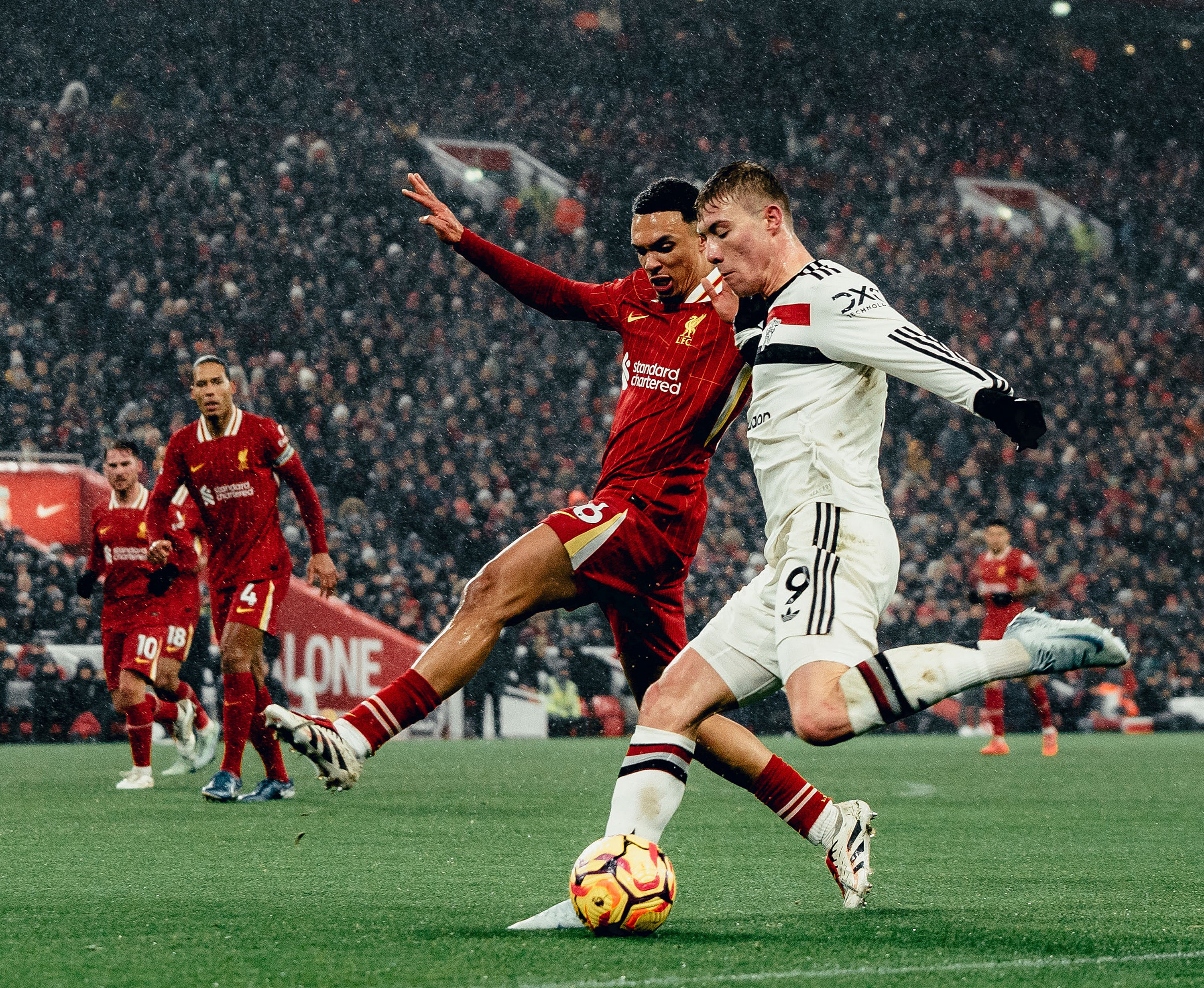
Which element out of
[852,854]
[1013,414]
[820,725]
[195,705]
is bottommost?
[195,705]

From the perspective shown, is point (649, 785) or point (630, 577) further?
point (630, 577)

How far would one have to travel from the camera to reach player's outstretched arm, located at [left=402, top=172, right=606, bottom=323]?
18.3 ft

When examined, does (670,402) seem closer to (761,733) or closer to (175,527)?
(175,527)

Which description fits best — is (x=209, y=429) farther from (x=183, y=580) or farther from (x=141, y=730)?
(x=141, y=730)

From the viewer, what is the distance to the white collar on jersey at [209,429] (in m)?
9.11

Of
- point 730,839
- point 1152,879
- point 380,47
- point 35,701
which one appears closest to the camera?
point 1152,879

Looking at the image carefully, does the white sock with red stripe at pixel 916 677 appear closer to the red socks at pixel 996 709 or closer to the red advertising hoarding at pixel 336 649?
the red socks at pixel 996 709

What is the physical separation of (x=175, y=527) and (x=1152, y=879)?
7143 millimetres

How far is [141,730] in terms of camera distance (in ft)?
34.9

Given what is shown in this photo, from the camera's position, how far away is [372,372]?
830 inches

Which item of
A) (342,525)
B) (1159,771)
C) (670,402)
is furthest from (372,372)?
(670,402)

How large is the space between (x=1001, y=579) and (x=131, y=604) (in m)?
8.07

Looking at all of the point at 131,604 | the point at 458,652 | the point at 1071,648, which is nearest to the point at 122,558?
the point at 131,604

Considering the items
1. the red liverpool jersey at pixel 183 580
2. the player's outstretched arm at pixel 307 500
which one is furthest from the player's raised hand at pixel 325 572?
the red liverpool jersey at pixel 183 580
